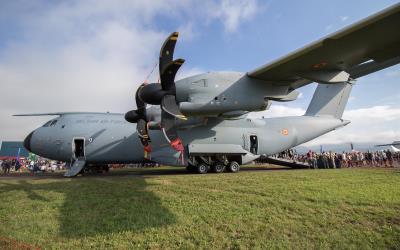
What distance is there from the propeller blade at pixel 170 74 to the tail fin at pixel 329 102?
16159 mm

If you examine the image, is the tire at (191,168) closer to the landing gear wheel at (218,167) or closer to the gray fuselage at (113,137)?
the landing gear wheel at (218,167)

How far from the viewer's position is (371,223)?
7152 millimetres

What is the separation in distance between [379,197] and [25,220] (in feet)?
32.9

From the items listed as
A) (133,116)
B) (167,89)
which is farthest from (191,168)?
(167,89)

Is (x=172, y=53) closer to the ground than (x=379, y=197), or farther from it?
farther from it

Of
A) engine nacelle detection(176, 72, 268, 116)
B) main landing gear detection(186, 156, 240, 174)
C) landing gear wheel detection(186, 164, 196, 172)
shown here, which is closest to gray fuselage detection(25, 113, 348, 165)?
main landing gear detection(186, 156, 240, 174)

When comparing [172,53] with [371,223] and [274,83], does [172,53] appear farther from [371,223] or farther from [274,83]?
[371,223]

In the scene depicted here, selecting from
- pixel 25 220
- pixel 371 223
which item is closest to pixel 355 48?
pixel 371 223

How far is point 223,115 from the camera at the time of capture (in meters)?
11.8

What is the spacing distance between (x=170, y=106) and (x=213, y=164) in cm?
980

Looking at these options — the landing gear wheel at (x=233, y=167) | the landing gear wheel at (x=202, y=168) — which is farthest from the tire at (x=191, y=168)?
the landing gear wheel at (x=233, y=167)

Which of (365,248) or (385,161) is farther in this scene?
(385,161)

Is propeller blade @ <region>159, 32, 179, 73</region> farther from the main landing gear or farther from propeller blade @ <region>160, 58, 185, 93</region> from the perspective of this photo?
the main landing gear

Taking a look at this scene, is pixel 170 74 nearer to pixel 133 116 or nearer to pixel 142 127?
pixel 142 127
